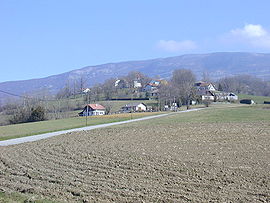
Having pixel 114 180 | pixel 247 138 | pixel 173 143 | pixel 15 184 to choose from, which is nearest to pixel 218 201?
pixel 114 180

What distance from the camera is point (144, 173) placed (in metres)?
15.7

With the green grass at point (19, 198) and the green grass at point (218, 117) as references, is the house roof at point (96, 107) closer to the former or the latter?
the green grass at point (218, 117)

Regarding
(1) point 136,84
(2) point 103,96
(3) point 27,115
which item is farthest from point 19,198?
(1) point 136,84

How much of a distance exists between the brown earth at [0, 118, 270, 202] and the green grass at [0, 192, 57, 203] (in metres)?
0.46

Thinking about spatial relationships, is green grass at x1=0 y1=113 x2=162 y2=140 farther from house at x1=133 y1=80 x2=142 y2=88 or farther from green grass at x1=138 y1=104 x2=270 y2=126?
house at x1=133 y1=80 x2=142 y2=88

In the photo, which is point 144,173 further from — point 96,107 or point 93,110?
point 96,107

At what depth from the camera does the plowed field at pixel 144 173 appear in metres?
12.4

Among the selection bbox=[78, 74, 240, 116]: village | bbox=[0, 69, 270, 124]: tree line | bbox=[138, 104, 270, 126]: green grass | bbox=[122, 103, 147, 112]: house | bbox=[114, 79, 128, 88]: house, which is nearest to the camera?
bbox=[138, 104, 270, 126]: green grass

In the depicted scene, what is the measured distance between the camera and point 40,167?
58.4ft

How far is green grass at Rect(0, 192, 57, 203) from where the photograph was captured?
11.9m

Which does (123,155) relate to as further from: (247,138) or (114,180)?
(247,138)

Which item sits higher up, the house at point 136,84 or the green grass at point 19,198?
the house at point 136,84

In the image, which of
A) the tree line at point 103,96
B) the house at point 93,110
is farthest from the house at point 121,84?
the house at point 93,110

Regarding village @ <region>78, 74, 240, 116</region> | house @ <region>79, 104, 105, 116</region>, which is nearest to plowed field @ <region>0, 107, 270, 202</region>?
village @ <region>78, 74, 240, 116</region>
